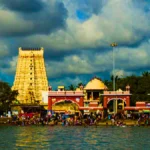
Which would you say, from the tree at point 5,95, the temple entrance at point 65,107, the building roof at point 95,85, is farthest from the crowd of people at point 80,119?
the building roof at point 95,85

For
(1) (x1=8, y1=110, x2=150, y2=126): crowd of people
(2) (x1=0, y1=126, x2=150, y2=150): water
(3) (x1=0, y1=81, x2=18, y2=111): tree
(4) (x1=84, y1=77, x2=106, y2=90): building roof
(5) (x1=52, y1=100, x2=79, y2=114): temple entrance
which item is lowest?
(2) (x1=0, y1=126, x2=150, y2=150): water

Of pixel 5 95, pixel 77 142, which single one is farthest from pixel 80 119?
pixel 77 142

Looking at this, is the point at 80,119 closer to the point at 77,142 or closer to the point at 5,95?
the point at 5,95

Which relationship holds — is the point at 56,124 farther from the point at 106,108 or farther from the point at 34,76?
the point at 34,76

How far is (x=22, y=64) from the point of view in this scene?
135 metres

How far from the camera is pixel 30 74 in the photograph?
135375 mm

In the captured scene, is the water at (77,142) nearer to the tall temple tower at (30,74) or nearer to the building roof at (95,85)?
the building roof at (95,85)

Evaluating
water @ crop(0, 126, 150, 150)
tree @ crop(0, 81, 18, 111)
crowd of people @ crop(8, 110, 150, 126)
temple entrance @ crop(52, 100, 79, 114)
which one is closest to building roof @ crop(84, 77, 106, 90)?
temple entrance @ crop(52, 100, 79, 114)

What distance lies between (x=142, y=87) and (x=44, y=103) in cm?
2263

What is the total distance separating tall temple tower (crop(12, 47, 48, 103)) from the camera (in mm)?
134750

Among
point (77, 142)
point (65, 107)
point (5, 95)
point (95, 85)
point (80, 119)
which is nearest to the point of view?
point (77, 142)

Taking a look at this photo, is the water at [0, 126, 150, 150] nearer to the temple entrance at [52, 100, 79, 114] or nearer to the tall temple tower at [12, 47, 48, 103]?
the temple entrance at [52, 100, 79, 114]

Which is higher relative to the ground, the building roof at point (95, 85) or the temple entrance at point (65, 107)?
the building roof at point (95, 85)

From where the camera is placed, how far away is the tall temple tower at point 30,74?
5305 inches
